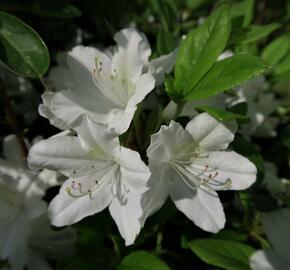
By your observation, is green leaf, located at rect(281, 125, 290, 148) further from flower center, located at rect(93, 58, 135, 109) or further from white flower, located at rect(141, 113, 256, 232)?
flower center, located at rect(93, 58, 135, 109)

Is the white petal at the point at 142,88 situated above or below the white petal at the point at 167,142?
above

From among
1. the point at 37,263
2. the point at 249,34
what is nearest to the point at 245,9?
the point at 249,34

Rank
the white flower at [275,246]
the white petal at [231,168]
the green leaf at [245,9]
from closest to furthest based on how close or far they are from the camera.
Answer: the white petal at [231,168], the white flower at [275,246], the green leaf at [245,9]

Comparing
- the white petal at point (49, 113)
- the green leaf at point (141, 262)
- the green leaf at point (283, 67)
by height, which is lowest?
the green leaf at point (141, 262)

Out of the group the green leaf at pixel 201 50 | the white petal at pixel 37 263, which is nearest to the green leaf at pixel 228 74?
the green leaf at pixel 201 50

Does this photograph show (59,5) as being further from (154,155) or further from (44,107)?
(154,155)

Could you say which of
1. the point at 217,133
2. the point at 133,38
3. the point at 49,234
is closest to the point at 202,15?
the point at 133,38

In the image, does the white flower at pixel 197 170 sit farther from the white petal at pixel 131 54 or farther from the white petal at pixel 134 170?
the white petal at pixel 131 54

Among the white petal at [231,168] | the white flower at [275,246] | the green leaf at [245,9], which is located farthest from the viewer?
the green leaf at [245,9]
